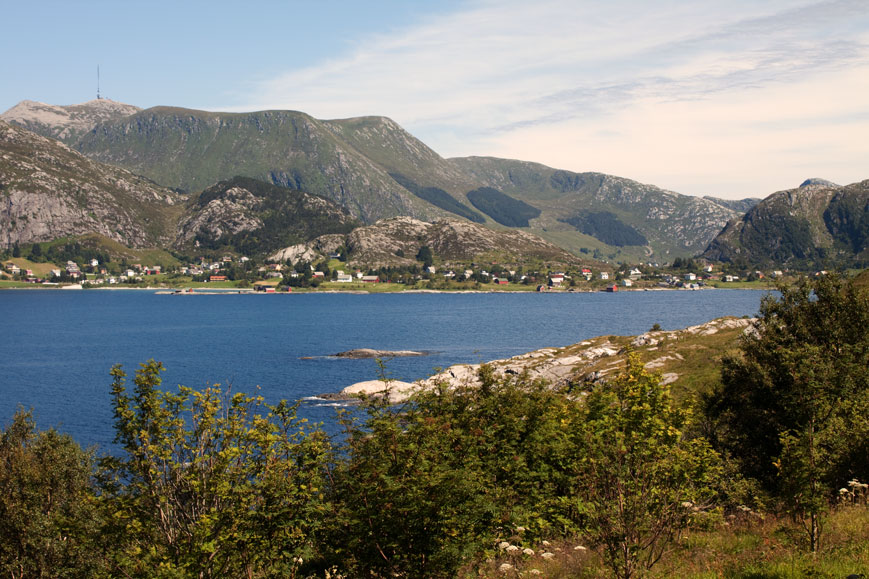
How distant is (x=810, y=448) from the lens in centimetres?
1691

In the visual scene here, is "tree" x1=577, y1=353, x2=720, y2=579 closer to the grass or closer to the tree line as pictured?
the tree line

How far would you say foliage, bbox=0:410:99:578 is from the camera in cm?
3342

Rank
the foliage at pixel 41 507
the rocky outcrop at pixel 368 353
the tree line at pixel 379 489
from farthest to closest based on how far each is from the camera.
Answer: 1. the rocky outcrop at pixel 368 353
2. the foliage at pixel 41 507
3. the tree line at pixel 379 489

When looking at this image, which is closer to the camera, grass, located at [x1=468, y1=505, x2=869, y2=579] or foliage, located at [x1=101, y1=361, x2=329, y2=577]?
grass, located at [x1=468, y1=505, x2=869, y2=579]

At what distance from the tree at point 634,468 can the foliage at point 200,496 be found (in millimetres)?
7663

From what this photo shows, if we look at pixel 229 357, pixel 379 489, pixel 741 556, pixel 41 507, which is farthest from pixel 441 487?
pixel 229 357

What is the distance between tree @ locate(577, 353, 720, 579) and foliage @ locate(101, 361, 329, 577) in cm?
766

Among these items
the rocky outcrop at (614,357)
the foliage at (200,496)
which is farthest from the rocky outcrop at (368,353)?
the foliage at (200,496)

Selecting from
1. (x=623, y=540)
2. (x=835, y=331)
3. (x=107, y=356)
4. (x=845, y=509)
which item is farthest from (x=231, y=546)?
(x=107, y=356)

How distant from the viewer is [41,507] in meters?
37.2

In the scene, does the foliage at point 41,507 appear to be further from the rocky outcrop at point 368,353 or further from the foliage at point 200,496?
the rocky outcrop at point 368,353

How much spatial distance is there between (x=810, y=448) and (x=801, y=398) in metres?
1.76

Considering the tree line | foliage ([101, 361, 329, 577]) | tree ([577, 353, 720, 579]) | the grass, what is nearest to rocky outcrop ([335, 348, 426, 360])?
the tree line

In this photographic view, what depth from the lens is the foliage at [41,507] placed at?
3342 cm
